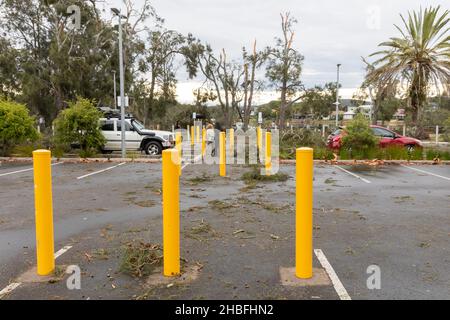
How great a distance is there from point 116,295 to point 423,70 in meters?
19.2

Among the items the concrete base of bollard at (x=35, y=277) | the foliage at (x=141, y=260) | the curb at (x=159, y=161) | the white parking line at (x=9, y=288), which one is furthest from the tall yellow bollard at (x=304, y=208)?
the curb at (x=159, y=161)

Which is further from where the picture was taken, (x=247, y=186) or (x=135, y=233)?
(x=247, y=186)

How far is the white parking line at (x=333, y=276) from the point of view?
12.8ft

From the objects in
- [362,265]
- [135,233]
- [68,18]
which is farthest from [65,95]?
[362,265]

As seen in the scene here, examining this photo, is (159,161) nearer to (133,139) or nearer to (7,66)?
(133,139)

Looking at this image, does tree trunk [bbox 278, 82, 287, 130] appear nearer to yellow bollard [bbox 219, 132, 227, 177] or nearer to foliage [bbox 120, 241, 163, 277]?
yellow bollard [bbox 219, 132, 227, 177]

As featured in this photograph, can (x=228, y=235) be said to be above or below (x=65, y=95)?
below

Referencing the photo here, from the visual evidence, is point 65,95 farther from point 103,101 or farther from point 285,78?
point 285,78

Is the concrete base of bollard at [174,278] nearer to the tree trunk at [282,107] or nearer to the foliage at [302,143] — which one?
the foliage at [302,143]

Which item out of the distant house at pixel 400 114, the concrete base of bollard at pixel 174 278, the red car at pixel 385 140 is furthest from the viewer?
the distant house at pixel 400 114

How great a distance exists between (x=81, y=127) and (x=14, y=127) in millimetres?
2506

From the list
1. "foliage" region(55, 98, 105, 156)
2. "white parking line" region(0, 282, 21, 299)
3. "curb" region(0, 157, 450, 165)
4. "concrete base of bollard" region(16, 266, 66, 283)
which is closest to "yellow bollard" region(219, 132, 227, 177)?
"curb" region(0, 157, 450, 165)

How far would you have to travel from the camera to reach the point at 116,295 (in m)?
3.90

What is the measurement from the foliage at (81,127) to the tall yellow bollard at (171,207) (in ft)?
41.9
